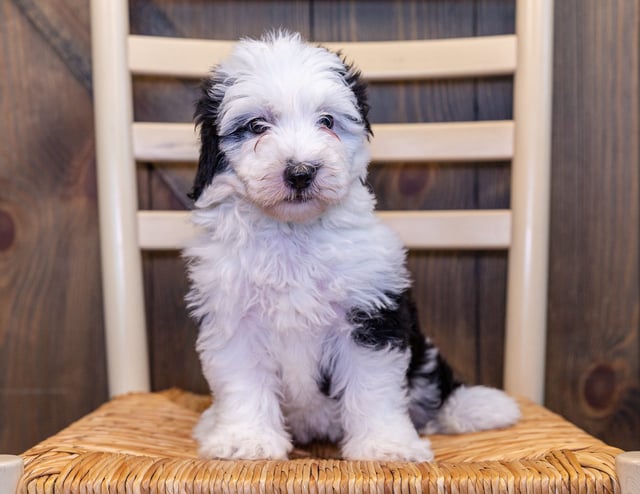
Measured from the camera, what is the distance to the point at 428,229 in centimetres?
136

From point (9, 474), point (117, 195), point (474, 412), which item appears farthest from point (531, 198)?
point (9, 474)

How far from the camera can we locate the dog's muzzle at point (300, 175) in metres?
0.88

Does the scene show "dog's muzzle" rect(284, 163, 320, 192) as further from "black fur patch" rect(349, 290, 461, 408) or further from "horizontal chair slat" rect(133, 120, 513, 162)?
"horizontal chair slat" rect(133, 120, 513, 162)

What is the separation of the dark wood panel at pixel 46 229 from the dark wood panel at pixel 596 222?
1.02m

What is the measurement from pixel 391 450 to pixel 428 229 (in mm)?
541

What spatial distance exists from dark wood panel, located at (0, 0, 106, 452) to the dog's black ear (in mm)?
602

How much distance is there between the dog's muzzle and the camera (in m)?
0.88

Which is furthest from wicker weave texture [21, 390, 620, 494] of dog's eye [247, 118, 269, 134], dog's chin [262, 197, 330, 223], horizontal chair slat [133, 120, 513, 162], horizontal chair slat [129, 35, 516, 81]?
horizontal chair slat [129, 35, 516, 81]

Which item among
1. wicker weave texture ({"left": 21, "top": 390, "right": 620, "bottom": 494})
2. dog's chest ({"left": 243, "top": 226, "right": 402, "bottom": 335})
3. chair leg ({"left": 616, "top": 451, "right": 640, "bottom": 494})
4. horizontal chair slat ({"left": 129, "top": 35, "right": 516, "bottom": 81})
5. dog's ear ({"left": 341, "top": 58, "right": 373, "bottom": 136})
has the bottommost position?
wicker weave texture ({"left": 21, "top": 390, "right": 620, "bottom": 494})

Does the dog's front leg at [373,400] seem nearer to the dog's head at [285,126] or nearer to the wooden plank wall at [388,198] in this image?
the dog's head at [285,126]

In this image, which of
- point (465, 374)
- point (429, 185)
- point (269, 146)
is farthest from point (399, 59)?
point (465, 374)

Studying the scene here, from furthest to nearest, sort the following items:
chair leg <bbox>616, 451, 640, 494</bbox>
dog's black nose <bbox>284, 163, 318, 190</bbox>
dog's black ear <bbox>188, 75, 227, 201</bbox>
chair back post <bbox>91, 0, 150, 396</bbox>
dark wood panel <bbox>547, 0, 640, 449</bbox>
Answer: dark wood panel <bbox>547, 0, 640, 449</bbox> < chair back post <bbox>91, 0, 150, 396</bbox> < dog's black ear <bbox>188, 75, 227, 201</bbox> < dog's black nose <bbox>284, 163, 318, 190</bbox> < chair leg <bbox>616, 451, 640, 494</bbox>

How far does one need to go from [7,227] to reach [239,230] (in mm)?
760

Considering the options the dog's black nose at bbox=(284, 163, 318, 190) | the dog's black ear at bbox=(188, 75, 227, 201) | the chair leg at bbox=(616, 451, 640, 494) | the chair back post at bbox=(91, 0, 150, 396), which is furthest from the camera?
the chair back post at bbox=(91, 0, 150, 396)
